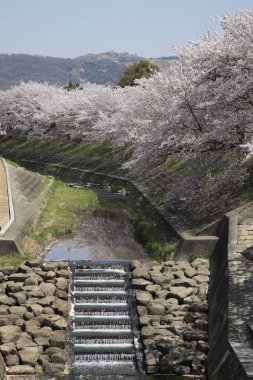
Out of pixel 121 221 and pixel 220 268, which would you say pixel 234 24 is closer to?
pixel 220 268

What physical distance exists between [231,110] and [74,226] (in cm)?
1158

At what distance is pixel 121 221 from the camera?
103 feet

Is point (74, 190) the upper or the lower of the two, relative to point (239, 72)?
lower

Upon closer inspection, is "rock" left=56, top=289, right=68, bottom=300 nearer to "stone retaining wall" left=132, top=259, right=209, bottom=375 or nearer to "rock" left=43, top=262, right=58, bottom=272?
"rock" left=43, top=262, right=58, bottom=272

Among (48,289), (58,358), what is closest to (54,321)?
(58,358)

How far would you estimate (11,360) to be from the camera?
13.3 m

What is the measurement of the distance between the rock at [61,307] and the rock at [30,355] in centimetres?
210

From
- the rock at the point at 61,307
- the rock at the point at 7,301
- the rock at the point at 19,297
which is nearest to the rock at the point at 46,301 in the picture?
the rock at the point at 61,307

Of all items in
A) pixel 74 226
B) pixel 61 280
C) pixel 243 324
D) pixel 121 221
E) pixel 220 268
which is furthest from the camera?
pixel 121 221

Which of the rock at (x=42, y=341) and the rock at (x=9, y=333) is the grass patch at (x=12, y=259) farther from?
the rock at (x=42, y=341)

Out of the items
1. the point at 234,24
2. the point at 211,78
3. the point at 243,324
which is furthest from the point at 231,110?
the point at 243,324

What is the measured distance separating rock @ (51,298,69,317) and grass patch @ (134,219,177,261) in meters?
5.89

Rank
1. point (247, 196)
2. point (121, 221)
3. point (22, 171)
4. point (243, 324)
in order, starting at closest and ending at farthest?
point (243, 324) → point (247, 196) → point (121, 221) → point (22, 171)

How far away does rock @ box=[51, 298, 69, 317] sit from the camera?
15.9 m
